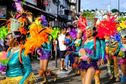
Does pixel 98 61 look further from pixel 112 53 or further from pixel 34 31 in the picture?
pixel 112 53

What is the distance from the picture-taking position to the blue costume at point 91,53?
8.52m

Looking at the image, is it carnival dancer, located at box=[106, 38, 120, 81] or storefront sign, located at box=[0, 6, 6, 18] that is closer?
carnival dancer, located at box=[106, 38, 120, 81]

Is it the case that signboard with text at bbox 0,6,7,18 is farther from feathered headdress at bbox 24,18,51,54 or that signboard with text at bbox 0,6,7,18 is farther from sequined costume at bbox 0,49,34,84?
sequined costume at bbox 0,49,34,84

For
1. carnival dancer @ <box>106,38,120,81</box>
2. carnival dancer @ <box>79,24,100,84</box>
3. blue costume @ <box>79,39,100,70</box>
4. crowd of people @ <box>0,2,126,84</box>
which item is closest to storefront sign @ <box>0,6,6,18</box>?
crowd of people @ <box>0,2,126,84</box>

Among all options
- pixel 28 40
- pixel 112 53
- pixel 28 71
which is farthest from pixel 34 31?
pixel 112 53

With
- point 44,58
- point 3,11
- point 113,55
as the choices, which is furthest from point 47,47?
point 3,11

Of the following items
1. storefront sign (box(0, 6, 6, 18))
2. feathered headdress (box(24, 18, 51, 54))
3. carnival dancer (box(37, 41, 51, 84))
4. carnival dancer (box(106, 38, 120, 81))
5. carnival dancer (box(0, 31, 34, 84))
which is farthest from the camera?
storefront sign (box(0, 6, 6, 18))

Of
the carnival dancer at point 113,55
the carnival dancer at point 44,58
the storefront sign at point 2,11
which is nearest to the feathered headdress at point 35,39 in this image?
the carnival dancer at point 44,58

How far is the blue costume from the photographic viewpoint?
336 inches

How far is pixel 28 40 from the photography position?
20.6 ft

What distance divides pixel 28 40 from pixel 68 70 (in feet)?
34.4

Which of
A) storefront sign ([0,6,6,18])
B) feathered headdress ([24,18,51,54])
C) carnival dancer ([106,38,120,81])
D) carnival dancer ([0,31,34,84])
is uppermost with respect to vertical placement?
storefront sign ([0,6,6,18])

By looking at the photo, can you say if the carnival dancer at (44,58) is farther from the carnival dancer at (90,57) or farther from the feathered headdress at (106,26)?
the carnival dancer at (90,57)

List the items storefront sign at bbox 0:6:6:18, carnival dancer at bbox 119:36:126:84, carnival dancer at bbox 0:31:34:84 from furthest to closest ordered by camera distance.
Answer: storefront sign at bbox 0:6:6:18
carnival dancer at bbox 119:36:126:84
carnival dancer at bbox 0:31:34:84
